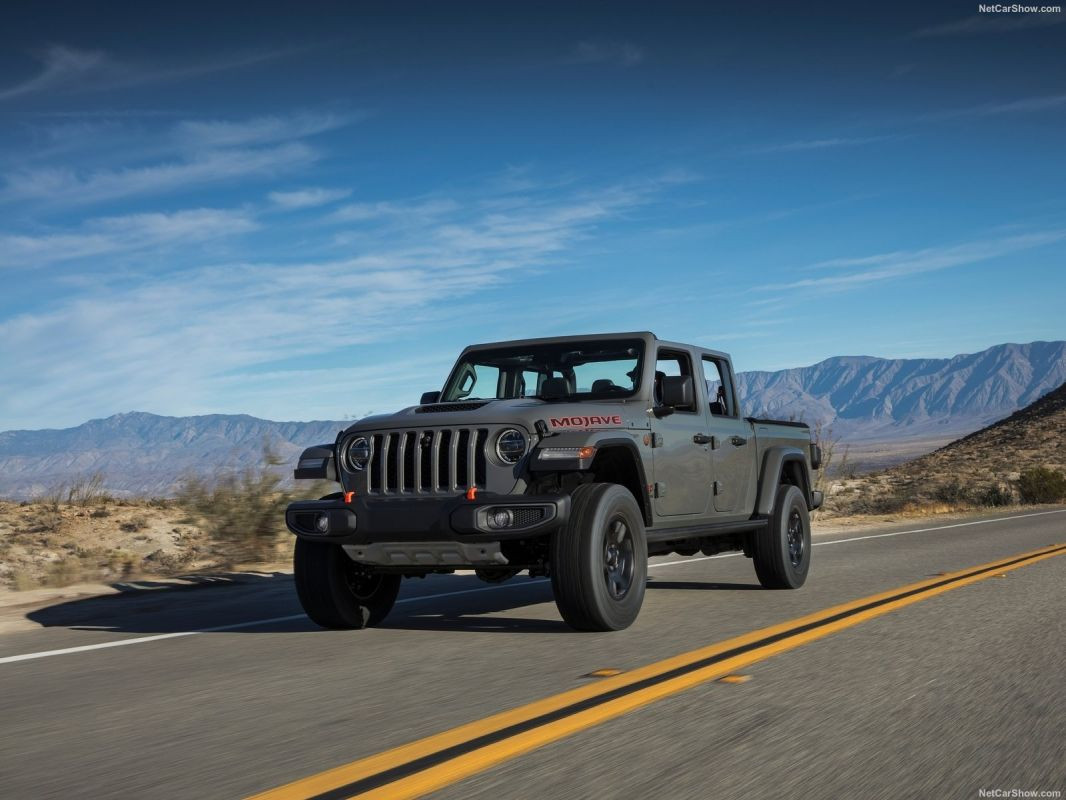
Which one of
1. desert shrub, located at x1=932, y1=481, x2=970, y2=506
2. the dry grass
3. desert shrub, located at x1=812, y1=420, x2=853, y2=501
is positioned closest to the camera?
desert shrub, located at x1=812, y1=420, x2=853, y2=501

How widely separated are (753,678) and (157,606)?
5987mm

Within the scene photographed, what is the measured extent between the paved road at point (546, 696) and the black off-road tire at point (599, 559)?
0.18 metres

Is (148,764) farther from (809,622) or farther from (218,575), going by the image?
(218,575)

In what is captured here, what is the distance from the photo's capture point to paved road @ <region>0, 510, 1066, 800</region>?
13.5 ft

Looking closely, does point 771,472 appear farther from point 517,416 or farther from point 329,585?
point 329,585

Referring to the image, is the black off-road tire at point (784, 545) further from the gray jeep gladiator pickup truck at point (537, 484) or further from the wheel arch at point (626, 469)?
the wheel arch at point (626, 469)

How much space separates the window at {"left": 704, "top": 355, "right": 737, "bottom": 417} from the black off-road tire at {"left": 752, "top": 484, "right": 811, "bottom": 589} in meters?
0.92

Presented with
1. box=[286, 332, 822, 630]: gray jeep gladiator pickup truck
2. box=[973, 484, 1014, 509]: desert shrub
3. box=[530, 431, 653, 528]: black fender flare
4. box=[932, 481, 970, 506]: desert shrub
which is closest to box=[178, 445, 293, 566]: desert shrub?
box=[286, 332, 822, 630]: gray jeep gladiator pickup truck

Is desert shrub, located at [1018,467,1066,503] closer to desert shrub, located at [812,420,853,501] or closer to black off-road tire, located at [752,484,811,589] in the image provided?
desert shrub, located at [812,420,853,501]

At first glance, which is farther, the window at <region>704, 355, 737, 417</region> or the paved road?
the window at <region>704, 355, 737, 417</region>

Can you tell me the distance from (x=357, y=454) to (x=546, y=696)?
300 cm

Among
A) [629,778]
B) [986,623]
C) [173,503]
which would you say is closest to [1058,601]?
[986,623]

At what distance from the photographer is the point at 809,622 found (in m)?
7.94

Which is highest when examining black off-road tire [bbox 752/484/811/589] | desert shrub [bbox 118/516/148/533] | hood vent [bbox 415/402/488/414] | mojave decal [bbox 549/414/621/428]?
hood vent [bbox 415/402/488/414]
